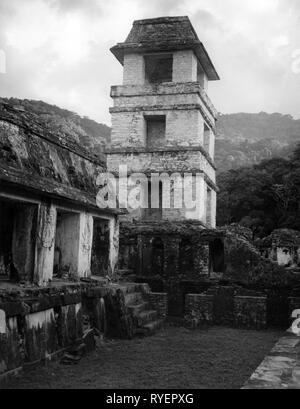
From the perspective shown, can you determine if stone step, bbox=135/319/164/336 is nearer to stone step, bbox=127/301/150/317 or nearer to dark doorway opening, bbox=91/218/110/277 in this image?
stone step, bbox=127/301/150/317

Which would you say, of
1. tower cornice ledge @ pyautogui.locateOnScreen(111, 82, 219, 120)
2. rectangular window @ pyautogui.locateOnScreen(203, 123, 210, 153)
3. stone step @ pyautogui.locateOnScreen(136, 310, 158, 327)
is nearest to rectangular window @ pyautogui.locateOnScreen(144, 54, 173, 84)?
tower cornice ledge @ pyautogui.locateOnScreen(111, 82, 219, 120)

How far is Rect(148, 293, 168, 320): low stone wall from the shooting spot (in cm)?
1095

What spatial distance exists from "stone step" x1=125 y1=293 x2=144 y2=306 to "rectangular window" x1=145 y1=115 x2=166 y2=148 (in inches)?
327

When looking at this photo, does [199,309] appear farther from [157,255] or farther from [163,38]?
[163,38]

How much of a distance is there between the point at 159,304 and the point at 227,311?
169 cm

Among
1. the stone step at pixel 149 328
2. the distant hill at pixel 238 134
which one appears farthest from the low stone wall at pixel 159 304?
the distant hill at pixel 238 134

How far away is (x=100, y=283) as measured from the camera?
31.6ft

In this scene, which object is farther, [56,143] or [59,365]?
[56,143]

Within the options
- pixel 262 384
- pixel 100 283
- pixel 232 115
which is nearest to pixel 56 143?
pixel 100 283

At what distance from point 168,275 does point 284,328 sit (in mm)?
3590

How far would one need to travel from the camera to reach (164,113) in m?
17.0

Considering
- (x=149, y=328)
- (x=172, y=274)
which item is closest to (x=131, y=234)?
(x=172, y=274)
